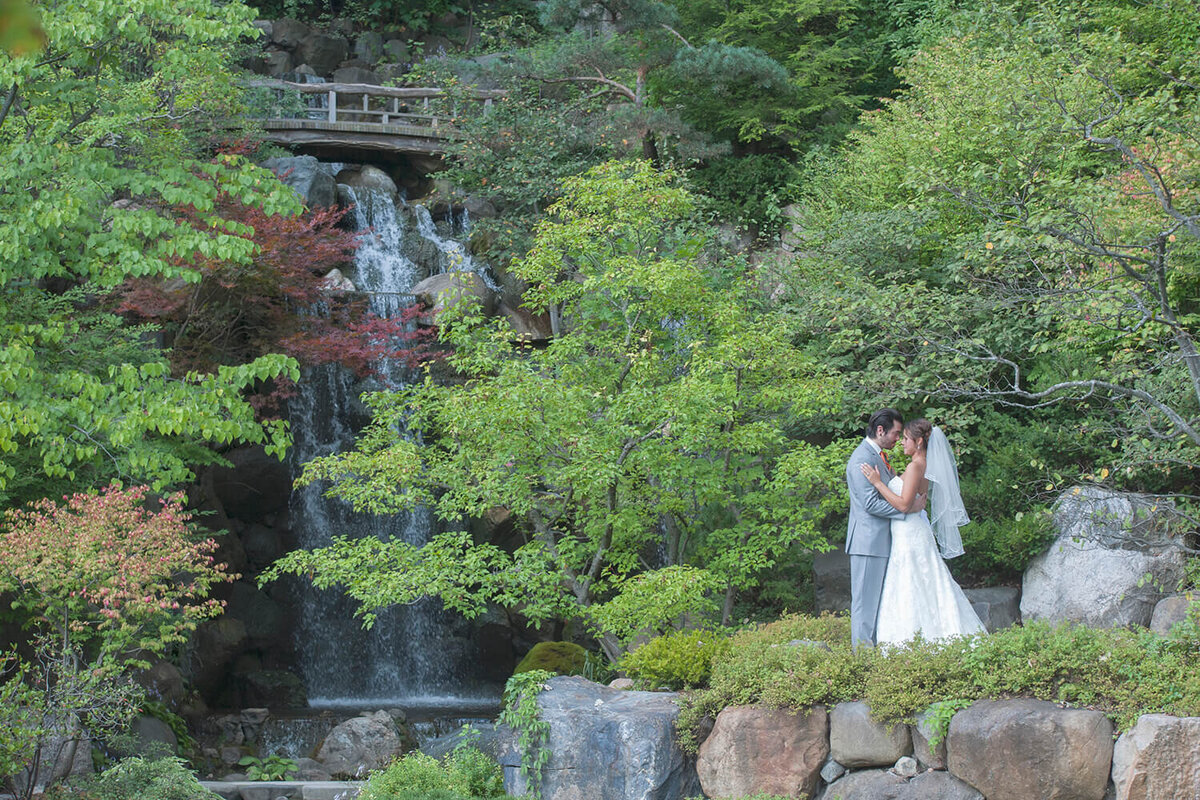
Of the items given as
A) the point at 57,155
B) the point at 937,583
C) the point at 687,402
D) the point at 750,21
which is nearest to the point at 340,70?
the point at 750,21

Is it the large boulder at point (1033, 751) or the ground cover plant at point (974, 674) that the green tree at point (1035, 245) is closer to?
the ground cover plant at point (974, 674)

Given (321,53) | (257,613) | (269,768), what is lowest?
(269,768)

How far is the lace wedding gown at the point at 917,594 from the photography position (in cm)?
642

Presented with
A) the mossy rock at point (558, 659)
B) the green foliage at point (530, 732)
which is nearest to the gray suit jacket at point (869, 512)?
the green foliage at point (530, 732)

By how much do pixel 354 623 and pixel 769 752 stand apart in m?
8.88

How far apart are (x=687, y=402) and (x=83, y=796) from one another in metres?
5.39

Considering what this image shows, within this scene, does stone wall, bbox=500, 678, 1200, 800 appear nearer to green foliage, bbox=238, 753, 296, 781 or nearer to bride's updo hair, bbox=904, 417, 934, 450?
bride's updo hair, bbox=904, 417, 934, 450

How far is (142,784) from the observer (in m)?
7.57

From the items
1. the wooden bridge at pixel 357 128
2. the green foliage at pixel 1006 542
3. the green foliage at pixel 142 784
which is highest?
the wooden bridge at pixel 357 128

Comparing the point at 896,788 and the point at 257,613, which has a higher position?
the point at 257,613

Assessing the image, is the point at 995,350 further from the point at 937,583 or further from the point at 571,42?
the point at 571,42

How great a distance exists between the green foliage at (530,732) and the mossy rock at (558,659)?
3.11 metres

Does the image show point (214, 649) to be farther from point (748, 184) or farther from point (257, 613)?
point (748, 184)

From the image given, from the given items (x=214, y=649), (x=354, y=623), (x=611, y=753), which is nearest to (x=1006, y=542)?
(x=611, y=753)
